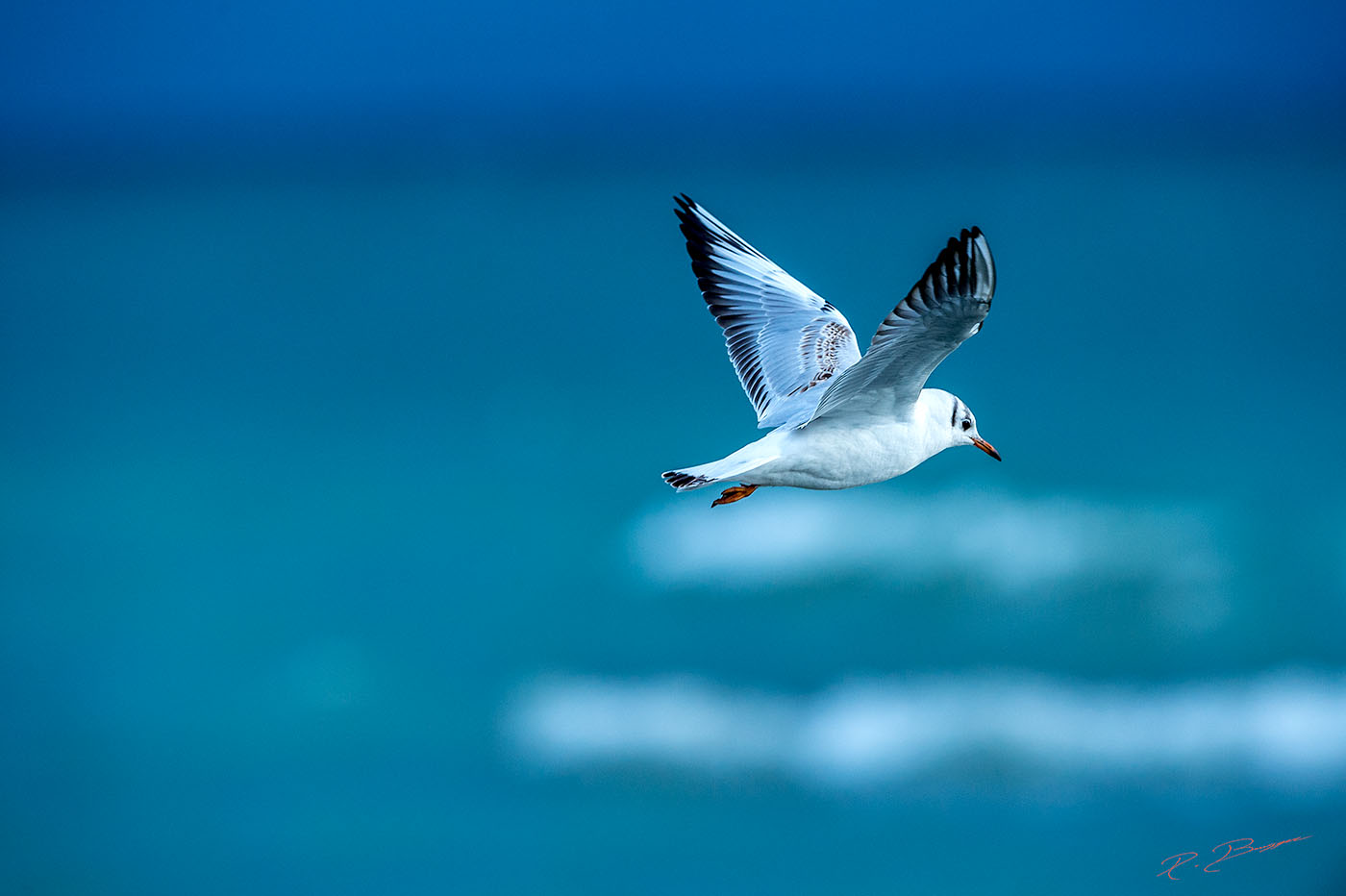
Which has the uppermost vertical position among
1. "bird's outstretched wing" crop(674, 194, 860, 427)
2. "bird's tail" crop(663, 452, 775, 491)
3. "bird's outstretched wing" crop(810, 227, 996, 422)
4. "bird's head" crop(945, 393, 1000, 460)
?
"bird's outstretched wing" crop(674, 194, 860, 427)

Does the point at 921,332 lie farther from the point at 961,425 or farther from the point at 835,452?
the point at 961,425

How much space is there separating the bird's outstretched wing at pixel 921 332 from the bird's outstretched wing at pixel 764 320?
0.79ft

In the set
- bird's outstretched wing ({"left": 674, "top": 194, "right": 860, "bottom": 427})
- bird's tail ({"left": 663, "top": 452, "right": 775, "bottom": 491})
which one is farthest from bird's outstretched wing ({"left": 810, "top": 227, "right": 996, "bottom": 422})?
bird's outstretched wing ({"left": 674, "top": 194, "right": 860, "bottom": 427})

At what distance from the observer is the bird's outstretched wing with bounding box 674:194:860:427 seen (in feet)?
6.26

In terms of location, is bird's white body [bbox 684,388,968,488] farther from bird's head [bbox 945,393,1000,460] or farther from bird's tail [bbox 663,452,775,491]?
bird's head [bbox 945,393,1000,460]

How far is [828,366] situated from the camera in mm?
1901

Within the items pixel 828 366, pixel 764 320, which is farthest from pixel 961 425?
pixel 764 320

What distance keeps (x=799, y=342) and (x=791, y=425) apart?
362 mm

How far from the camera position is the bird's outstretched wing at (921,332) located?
124 centimetres

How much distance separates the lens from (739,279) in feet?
6.79

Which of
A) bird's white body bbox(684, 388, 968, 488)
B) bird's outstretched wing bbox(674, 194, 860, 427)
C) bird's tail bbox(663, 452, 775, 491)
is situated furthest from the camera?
bird's outstretched wing bbox(674, 194, 860, 427)

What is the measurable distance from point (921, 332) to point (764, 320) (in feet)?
2.27

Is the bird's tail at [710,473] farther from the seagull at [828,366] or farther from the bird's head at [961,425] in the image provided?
the bird's head at [961,425]

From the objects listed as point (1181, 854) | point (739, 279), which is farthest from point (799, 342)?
point (1181, 854)
